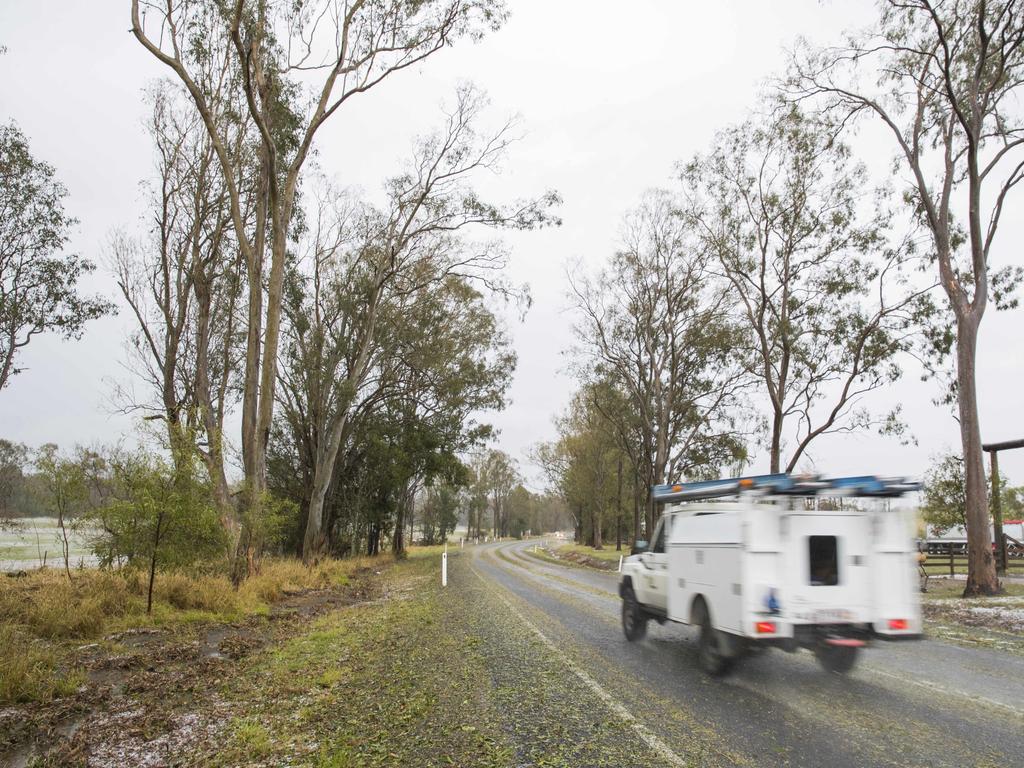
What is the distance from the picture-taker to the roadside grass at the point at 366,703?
5.19 m

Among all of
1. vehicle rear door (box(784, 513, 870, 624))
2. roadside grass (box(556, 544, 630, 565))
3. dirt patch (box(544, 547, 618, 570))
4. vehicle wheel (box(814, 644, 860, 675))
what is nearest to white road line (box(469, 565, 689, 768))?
vehicle rear door (box(784, 513, 870, 624))

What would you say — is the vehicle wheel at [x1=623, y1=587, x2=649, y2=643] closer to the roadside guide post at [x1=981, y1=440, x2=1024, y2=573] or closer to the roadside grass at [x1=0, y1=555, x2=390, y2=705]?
the roadside grass at [x1=0, y1=555, x2=390, y2=705]

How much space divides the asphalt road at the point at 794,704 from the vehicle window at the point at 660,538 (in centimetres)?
134

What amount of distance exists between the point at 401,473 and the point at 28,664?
29193 millimetres

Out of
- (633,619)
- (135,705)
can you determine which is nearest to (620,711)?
(633,619)

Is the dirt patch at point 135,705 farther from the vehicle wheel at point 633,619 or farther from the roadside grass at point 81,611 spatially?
the vehicle wheel at point 633,619

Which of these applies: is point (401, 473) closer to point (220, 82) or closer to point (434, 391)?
point (434, 391)

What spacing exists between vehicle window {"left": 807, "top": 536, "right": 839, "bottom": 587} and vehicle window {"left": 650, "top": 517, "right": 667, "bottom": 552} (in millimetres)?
2578

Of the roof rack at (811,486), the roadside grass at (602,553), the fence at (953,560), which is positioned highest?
the roof rack at (811,486)

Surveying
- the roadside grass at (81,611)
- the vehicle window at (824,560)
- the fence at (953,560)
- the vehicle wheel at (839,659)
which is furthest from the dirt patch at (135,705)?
the fence at (953,560)

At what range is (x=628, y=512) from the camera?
5447 centimetres

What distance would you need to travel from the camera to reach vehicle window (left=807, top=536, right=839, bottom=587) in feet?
23.0

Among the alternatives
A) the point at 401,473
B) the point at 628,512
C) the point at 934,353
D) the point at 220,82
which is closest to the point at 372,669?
the point at 220,82

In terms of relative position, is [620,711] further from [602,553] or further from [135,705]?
[602,553]
